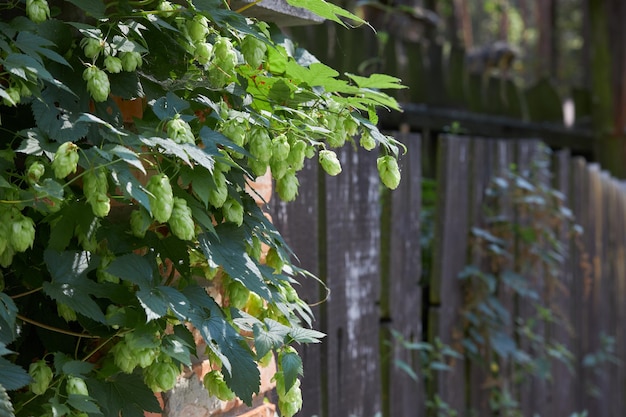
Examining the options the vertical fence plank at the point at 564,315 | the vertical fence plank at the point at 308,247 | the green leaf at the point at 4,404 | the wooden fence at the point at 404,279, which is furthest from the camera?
the vertical fence plank at the point at 564,315

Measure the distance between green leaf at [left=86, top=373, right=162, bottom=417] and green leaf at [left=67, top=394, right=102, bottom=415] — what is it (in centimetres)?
12

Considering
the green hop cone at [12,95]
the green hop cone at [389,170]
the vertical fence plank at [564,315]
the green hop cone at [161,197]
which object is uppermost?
the green hop cone at [12,95]

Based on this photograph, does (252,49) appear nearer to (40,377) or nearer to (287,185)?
(287,185)

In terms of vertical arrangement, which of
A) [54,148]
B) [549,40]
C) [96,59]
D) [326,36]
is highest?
[549,40]

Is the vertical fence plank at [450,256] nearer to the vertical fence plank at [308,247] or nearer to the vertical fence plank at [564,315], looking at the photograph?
the vertical fence plank at [308,247]

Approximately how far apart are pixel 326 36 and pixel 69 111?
229cm

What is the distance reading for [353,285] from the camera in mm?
2881

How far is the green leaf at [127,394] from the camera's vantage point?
4.99 ft

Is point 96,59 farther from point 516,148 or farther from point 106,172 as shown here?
point 516,148

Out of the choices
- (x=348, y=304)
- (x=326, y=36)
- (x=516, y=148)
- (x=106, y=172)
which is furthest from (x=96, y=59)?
(x=516, y=148)

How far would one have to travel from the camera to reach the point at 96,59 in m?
1.51

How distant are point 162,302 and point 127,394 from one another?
23 cm

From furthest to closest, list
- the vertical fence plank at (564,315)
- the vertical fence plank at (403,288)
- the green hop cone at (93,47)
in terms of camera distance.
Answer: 1. the vertical fence plank at (564,315)
2. the vertical fence plank at (403,288)
3. the green hop cone at (93,47)

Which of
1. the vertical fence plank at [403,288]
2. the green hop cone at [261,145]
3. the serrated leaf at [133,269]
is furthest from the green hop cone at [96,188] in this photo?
the vertical fence plank at [403,288]
